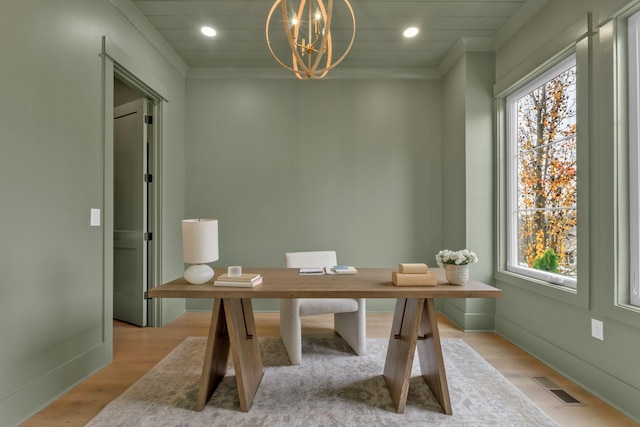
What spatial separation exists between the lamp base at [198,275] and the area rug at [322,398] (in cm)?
68

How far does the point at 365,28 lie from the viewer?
2.97 m

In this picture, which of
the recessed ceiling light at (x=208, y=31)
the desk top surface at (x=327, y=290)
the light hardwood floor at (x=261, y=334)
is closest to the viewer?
the desk top surface at (x=327, y=290)

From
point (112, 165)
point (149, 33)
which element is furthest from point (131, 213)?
point (149, 33)

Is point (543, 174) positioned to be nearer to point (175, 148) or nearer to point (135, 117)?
point (175, 148)

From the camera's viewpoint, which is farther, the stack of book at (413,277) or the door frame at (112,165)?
the door frame at (112,165)

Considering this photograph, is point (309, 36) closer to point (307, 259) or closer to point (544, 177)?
point (307, 259)

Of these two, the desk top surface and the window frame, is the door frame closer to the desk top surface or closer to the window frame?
the desk top surface

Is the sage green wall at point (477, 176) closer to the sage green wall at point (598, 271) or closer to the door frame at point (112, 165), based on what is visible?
the sage green wall at point (598, 271)

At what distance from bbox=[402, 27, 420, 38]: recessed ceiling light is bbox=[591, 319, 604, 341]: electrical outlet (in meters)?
2.63

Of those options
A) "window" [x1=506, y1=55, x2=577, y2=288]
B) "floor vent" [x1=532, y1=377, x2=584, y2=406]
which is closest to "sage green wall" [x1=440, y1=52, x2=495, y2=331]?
"window" [x1=506, y1=55, x2=577, y2=288]

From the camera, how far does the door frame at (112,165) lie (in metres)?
2.37

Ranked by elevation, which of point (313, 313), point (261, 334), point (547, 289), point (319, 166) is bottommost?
point (261, 334)

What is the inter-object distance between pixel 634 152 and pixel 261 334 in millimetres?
2904

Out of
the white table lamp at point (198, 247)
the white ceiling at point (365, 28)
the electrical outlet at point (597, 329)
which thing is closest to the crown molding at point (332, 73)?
the white ceiling at point (365, 28)
